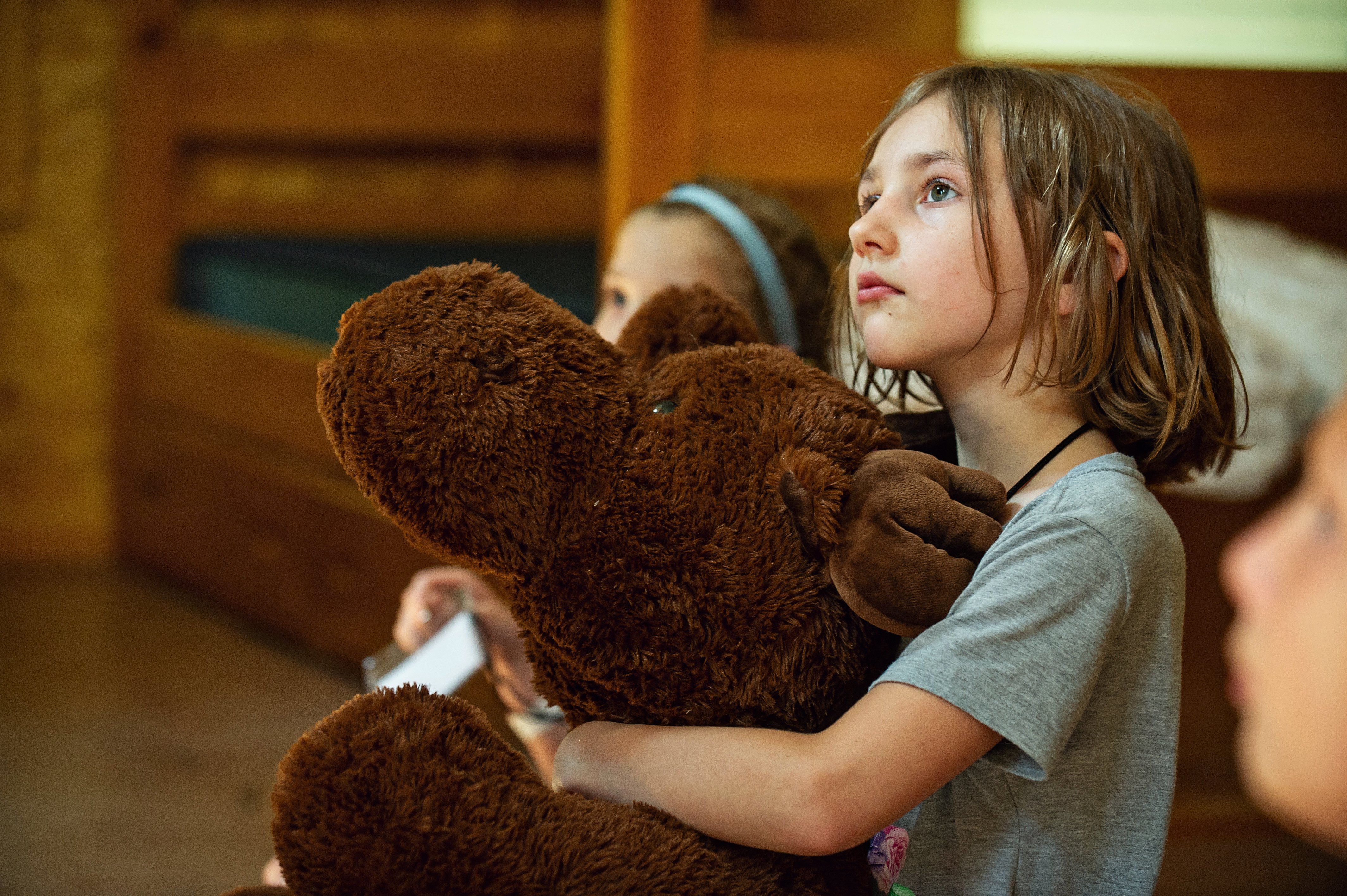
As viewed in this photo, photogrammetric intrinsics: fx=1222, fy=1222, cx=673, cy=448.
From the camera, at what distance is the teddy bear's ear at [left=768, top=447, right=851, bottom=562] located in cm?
60

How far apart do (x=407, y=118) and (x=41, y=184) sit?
88 centimetres

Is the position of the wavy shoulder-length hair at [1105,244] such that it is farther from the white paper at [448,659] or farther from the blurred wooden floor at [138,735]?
the blurred wooden floor at [138,735]

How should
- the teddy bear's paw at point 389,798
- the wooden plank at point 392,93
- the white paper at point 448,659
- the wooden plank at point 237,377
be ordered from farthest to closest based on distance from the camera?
the wooden plank at point 392,93, the wooden plank at point 237,377, the white paper at point 448,659, the teddy bear's paw at point 389,798

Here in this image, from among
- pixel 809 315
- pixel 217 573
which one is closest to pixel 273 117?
pixel 217 573

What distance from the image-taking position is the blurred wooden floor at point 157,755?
5.07 ft

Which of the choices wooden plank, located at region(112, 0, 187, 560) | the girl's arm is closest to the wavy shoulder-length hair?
the girl's arm

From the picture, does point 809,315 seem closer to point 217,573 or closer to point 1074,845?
point 1074,845

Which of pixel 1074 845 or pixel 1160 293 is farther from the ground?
pixel 1160 293

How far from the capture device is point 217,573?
2.60 meters

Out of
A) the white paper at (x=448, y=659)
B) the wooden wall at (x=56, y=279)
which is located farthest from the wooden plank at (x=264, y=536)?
the white paper at (x=448, y=659)

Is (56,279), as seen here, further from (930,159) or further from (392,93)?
(930,159)

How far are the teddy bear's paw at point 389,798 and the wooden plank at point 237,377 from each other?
1605mm

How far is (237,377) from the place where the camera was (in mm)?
2459

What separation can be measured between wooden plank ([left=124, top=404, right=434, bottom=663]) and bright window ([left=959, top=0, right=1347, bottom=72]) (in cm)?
123
